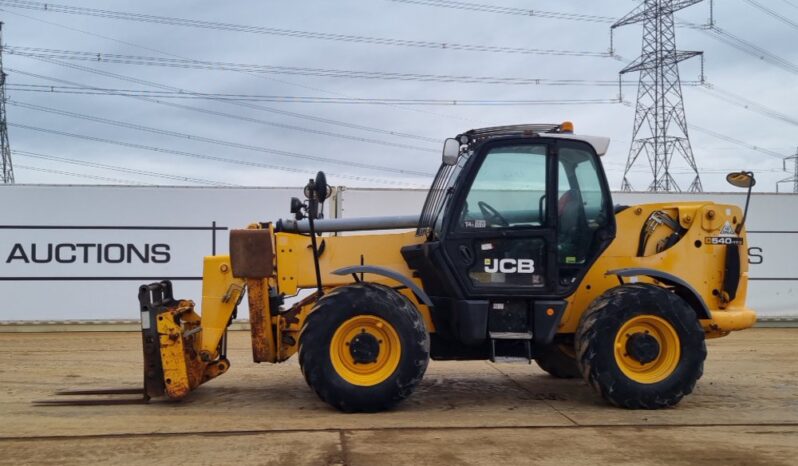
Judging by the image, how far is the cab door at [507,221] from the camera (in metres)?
6.09

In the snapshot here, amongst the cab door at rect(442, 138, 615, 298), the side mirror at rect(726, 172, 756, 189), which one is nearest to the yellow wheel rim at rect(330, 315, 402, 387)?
the cab door at rect(442, 138, 615, 298)

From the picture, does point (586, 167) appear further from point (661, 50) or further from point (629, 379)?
point (661, 50)

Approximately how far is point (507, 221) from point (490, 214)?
6.1 inches

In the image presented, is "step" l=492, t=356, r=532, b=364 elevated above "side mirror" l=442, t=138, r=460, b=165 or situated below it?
below

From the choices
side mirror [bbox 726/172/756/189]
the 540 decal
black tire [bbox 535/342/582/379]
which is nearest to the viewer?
the 540 decal

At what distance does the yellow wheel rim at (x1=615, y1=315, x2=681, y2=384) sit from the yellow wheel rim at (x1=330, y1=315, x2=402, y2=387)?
1865 millimetres

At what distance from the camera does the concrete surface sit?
186 inches

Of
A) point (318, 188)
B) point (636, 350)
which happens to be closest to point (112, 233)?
point (318, 188)

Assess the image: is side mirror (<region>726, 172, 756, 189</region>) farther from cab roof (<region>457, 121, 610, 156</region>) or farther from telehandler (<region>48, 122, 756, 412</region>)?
cab roof (<region>457, 121, 610, 156</region>)

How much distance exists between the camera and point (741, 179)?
6.90 m

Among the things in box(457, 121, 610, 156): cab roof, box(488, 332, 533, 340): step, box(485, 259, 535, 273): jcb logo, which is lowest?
box(488, 332, 533, 340): step

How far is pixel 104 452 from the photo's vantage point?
4.75 meters

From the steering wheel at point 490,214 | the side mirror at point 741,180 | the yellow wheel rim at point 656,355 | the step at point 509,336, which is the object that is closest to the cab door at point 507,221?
the steering wheel at point 490,214

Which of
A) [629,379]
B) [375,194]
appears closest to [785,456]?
[629,379]
